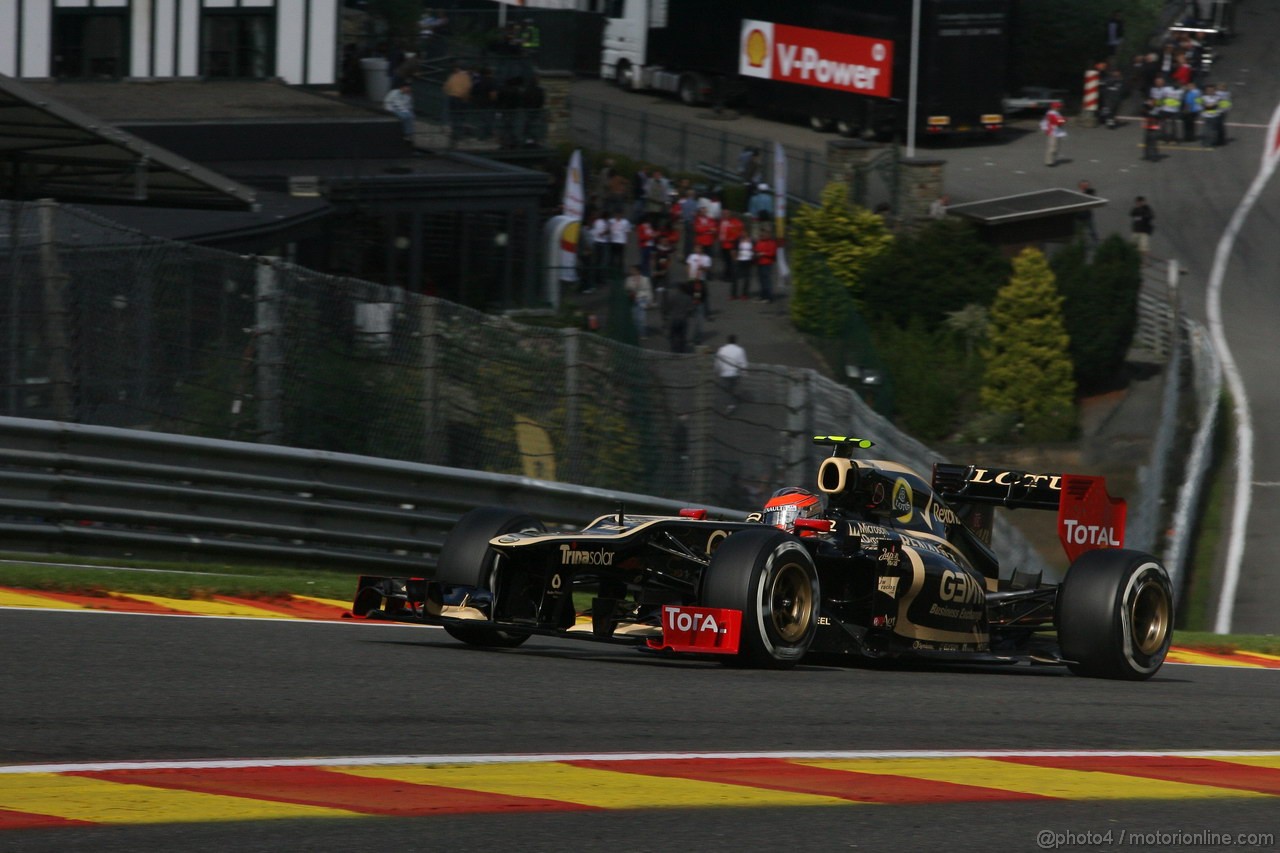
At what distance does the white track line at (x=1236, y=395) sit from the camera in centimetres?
2305

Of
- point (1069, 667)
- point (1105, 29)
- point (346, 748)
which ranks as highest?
point (1105, 29)

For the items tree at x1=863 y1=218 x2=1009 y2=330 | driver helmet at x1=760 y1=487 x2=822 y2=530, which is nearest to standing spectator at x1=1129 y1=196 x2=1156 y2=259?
tree at x1=863 y1=218 x2=1009 y2=330

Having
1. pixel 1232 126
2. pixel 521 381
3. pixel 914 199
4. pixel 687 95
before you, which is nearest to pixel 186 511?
pixel 521 381

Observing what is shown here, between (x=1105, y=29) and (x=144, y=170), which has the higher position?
(x=1105, y=29)

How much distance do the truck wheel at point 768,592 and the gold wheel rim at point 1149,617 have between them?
7.40 ft

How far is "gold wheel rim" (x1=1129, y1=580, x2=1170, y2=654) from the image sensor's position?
398 inches

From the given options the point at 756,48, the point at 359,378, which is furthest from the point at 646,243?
the point at 756,48

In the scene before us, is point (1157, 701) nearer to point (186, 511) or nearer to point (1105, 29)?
point (186, 511)

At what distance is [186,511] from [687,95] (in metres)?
41.1

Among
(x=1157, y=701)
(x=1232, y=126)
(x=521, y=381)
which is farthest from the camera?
(x=1232, y=126)

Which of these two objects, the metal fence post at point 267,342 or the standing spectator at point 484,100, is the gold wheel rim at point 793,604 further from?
the standing spectator at point 484,100

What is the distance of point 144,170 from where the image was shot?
18.7 metres

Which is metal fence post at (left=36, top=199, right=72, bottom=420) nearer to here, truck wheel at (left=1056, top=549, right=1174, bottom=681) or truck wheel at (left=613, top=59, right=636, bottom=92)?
truck wheel at (left=1056, top=549, right=1174, bottom=681)

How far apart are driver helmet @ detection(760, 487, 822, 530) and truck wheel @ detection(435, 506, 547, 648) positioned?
1.40 metres
